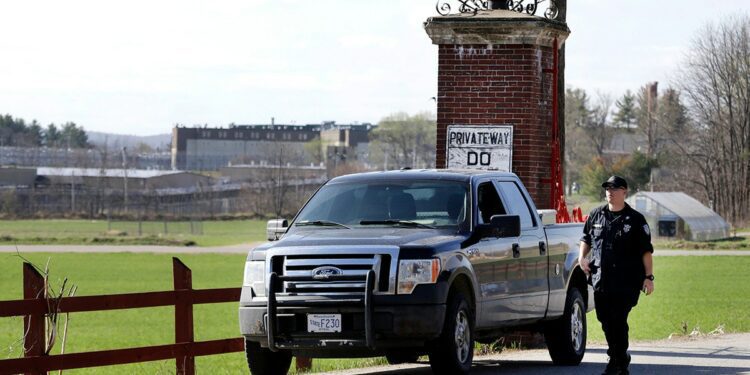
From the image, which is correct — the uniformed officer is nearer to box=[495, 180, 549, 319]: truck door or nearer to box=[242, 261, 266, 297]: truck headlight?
box=[495, 180, 549, 319]: truck door

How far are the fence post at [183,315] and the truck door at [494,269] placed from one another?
8.96 ft

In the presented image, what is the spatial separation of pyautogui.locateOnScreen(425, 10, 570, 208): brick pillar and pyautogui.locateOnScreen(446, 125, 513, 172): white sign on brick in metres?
0.07

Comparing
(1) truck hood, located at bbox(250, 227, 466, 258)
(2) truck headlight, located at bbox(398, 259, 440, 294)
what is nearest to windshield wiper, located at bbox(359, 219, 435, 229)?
(1) truck hood, located at bbox(250, 227, 466, 258)

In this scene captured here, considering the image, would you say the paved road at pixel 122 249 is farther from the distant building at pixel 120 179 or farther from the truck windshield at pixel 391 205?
the distant building at pixel 120 179

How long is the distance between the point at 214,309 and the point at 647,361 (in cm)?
2908

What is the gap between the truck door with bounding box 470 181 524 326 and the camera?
12703mm

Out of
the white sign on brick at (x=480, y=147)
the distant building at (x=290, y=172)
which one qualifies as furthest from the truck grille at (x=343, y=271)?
the distant building at (x=290, y=172)

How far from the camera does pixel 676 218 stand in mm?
Result: 73750

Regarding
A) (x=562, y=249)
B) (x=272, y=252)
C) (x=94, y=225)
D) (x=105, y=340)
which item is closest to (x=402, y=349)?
(x=272, y=252)

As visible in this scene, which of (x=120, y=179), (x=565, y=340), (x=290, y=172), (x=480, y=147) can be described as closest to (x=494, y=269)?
(x=565, y=340)

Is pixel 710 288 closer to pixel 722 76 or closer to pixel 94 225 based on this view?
pixel 722 76

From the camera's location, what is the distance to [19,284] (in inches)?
2105

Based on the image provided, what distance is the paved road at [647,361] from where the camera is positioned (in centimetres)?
1387

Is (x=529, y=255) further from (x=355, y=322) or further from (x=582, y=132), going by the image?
(x=582, y=132)
